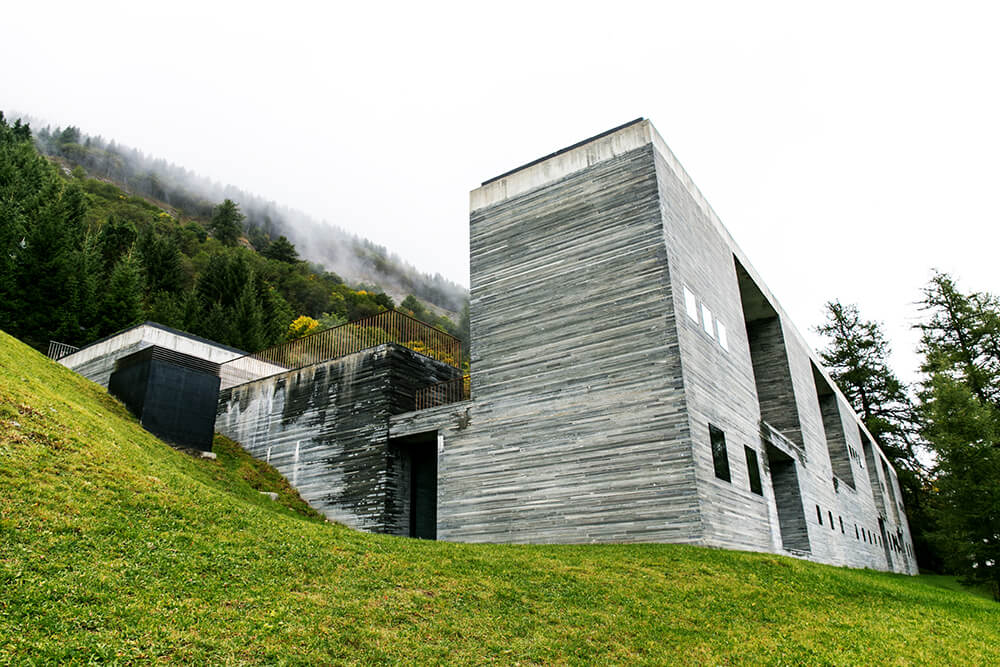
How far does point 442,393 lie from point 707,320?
6.93 metres

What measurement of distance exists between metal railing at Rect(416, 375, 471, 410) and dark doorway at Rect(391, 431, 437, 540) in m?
1.08

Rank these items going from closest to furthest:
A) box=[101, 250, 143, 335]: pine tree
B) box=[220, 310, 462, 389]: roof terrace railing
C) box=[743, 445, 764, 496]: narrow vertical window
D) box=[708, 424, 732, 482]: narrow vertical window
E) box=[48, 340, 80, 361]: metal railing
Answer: box=[708, 424, 732, 482]: narrow vertical window < box=[743, 445, 764, 496]: narrow vertical window < box=[220, 310, 462, 389]: roof terrace railing < box=[48, 340, 80, 361]: metal railing < box=[101, 250, 143, 335]: pine tree

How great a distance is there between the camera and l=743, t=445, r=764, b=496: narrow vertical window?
13703 millimetres

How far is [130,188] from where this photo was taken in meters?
99.7

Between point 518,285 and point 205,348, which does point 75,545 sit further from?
point 205,348

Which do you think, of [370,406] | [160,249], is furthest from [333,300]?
[370,406]

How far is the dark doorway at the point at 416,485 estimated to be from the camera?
49.4 feet

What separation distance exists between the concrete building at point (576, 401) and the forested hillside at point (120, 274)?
1294 centimetres

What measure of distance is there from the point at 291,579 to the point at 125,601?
174 centimetres

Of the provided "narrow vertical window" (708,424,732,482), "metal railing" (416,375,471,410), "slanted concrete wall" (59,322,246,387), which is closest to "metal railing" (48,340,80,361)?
"slanted concrete wall" (59,322,246,387)

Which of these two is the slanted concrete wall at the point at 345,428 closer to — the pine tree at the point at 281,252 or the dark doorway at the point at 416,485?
the dark doorway at the point at 416,485

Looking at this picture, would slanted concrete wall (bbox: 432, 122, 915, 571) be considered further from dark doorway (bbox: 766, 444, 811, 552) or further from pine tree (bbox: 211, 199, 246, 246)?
pine tree (bbox: 211, 199, 246, 246)

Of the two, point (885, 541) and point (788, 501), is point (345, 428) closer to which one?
point (788, 501)

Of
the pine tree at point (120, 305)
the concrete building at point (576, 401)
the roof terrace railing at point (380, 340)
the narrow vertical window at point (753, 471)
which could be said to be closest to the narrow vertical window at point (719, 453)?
the concrete building at point (576, 401)
